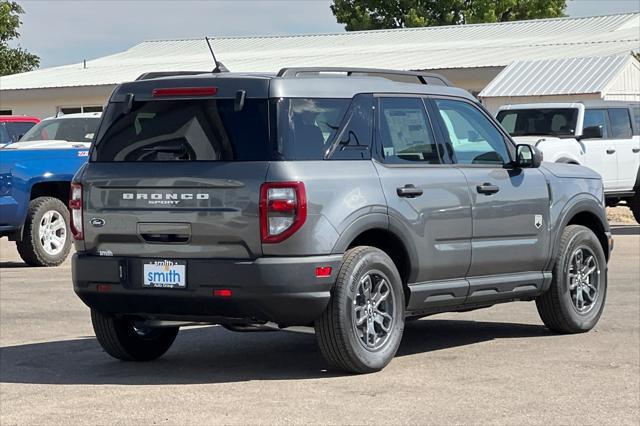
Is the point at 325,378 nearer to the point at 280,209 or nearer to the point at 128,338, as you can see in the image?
the point at 280,209

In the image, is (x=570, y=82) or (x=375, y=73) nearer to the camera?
(x=375, y=73)

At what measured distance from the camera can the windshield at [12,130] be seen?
22344mm

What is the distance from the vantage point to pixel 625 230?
22984mm

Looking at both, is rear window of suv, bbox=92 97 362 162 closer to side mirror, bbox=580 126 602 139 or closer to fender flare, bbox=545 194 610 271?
fender flare, bbox=545 194 610 271

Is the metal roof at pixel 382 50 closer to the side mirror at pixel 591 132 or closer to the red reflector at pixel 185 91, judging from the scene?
the side mirror at pixel 591 132

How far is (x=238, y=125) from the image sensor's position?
29.3ft

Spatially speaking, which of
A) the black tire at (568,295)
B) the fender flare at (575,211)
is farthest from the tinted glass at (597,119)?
the black tire at (568,295)

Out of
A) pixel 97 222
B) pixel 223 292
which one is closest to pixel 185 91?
pixel 97 222

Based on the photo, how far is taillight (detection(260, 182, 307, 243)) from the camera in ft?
28.3

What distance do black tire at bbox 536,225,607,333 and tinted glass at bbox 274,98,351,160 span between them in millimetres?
2489

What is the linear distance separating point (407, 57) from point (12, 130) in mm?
22288

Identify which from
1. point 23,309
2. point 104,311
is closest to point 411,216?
point 104,311

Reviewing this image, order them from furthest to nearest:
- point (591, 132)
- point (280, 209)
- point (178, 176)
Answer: point (591, 132)
point (178, 176)
point (280, 209)

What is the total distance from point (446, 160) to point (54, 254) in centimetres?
862
